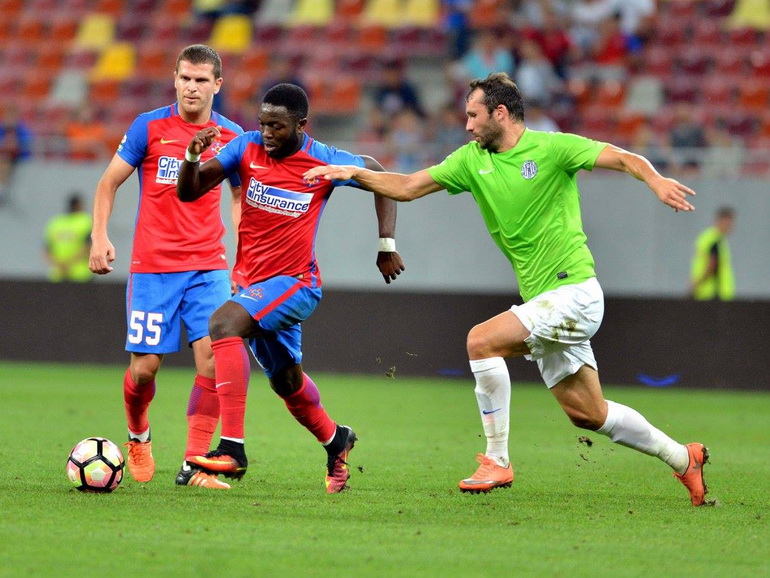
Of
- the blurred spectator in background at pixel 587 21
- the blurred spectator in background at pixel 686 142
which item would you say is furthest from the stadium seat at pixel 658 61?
the blurred spectator in background at pixel 686 142

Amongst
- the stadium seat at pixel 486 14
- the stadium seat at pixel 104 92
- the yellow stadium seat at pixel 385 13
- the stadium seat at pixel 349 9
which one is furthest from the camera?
the stadium seat at pixel 349 9

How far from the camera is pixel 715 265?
52.4ft

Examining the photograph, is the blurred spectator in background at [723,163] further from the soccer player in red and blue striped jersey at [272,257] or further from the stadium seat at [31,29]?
the stadium seat at [31,29]

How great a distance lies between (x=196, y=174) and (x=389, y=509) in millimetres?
1990

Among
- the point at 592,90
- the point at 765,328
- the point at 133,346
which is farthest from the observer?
the point at 592,90

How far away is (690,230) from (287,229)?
10.5 metres

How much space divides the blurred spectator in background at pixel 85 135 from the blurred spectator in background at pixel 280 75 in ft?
7.59

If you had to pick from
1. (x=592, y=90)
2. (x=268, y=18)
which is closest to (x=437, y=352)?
(x=592, y=90)

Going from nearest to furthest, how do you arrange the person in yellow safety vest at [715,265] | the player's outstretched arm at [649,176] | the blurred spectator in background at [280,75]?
the player's outstretched arm at [649,176] < the person in yellow safety vest at [715,265] < the blurred spectator in background at [280,75]

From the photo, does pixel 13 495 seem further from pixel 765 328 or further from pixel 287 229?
pixel 765 328

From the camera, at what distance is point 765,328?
1493cm

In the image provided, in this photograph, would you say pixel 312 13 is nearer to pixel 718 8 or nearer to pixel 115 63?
pixel 115 63

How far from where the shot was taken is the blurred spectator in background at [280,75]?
18.6m

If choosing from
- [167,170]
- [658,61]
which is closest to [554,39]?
[658,61]
